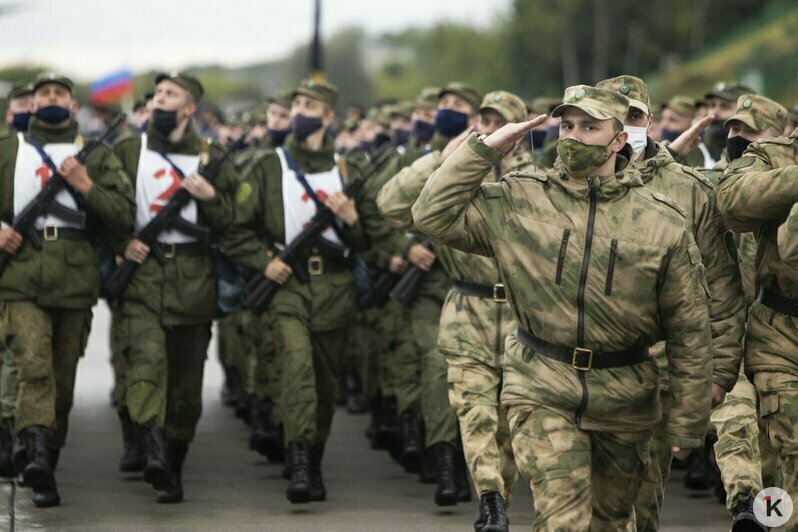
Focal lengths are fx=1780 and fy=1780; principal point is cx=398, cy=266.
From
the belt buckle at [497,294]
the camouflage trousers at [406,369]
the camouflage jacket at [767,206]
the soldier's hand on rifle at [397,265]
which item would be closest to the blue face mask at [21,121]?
the soldier's hand on rifle at [397,265]

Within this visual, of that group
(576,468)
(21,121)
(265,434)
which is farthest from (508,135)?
(21,121)

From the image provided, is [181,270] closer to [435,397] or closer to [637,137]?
[435,397]

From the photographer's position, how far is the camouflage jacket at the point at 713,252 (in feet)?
25.5

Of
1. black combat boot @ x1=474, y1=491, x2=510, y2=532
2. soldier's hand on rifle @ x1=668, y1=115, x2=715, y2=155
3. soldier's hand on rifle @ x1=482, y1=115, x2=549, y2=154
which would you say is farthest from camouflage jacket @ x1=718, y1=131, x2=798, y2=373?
black combat boot @ x1=474, y1=491, x2=510, y2=532

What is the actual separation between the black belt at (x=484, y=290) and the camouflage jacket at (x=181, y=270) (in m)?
1.85

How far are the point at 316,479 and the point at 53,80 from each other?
284 cm

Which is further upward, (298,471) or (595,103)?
(595,103)

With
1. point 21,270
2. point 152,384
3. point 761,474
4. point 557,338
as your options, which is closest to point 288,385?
point 152,384

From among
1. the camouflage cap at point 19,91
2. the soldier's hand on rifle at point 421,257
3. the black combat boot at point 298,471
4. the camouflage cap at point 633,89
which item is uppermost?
the camouflage cap at point 633,89

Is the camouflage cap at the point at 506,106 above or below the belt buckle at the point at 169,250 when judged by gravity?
above

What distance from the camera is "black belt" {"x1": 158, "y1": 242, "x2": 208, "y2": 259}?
10.7m

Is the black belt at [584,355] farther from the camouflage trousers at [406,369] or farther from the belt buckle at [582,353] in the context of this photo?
the camouflage trousers at [406,369]

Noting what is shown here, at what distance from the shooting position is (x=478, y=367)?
941 cm

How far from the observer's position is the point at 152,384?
10.3 m
